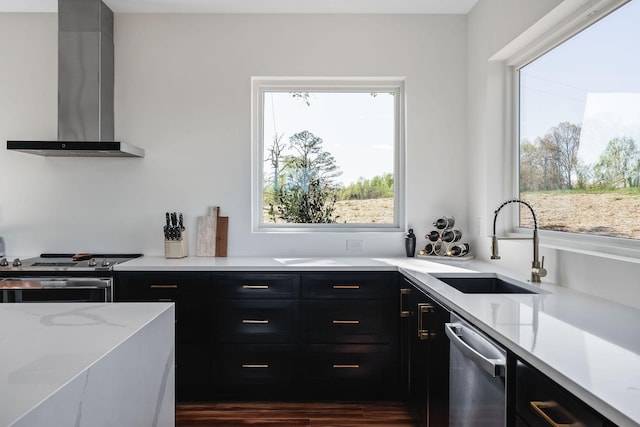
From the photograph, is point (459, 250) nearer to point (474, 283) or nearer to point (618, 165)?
point (474, 283)

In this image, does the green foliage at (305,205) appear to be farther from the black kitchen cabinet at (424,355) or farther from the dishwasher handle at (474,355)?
the dishwasher handle at (474,355)

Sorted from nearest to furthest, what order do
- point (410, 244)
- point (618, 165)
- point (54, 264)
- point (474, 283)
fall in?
point (618, 165) < point (474, 283) < point (54, 264) < point (410, 244)

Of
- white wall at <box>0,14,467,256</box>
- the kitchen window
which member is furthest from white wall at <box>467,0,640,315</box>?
the kitchen window

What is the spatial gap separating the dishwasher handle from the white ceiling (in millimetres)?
2376

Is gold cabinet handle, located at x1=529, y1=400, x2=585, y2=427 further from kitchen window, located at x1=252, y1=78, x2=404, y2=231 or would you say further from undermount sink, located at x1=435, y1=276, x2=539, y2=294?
kitchen window, located at x1=252, y1=78, x2=404, y2=231

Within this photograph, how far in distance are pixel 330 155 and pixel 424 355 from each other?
1.79m

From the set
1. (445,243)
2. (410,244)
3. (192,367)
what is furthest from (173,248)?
(445,243)

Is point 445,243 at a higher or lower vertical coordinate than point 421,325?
higher

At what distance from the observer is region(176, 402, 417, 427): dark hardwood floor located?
2602mm

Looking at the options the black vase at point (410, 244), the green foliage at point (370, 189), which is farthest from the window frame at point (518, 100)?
the green foliage at point (370, 189)

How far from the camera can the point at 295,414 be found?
2711mm

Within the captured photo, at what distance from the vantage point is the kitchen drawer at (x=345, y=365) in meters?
2.83

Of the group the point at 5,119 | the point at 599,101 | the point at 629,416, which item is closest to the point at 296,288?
the point at 599,101

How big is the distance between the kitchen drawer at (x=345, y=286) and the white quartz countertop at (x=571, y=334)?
0.26 metres
